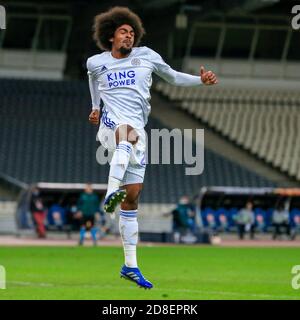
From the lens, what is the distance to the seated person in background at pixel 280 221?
4030cm

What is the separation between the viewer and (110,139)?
12.5m

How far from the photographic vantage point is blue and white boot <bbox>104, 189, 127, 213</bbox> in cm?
1149

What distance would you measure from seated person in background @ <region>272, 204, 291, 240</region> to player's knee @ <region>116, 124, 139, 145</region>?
28243mm

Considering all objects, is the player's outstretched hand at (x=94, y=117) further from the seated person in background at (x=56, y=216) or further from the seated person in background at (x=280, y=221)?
the seated person in background at (x=280, y=221)

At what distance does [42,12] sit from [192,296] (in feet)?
119

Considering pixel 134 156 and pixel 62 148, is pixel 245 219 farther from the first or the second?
pixel 134 156

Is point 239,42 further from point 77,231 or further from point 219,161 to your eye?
point 77,231

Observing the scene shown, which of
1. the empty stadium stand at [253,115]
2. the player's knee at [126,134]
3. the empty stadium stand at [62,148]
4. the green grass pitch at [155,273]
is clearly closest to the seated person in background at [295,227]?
the empty stadium stand at [62,148]

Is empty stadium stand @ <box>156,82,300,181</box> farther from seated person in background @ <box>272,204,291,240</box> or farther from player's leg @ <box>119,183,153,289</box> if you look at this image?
player's leg @ <box>119,183,153,289</box>

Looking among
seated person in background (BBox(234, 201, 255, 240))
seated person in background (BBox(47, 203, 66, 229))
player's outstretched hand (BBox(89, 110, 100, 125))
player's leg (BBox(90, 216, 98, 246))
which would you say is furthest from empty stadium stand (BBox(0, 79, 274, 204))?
player's outstretched hand (BBox(89, 110, 100, 125))

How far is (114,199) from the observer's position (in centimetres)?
1149

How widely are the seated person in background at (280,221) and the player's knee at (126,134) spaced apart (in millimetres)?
28243

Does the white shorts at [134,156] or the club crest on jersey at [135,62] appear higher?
the club crest on jersey at [135,62]

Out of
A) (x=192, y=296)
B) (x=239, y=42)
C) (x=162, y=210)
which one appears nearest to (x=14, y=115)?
(x=162, y=210)
